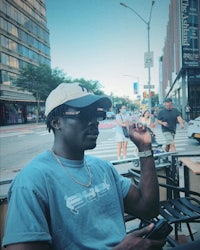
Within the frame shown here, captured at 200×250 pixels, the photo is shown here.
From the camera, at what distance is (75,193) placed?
4.86 feet

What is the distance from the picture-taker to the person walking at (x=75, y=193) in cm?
126

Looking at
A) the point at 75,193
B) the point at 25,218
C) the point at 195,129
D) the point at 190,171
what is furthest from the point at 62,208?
the point at 195,129

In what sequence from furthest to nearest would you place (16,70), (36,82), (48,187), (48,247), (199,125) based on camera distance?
1. (16,70)
2. (36,82)
3. (199,125)
4. (48,187)
5. (48,247)

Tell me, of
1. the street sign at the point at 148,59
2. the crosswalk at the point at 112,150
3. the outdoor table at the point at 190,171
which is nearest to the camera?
the outdoor table at the point at 190,171

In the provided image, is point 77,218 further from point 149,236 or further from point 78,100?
point 78,100

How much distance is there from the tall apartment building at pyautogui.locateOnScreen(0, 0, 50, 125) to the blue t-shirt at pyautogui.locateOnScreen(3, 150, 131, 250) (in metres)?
41.0

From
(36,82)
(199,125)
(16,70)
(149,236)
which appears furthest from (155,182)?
(16,70)

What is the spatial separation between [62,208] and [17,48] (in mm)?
53514

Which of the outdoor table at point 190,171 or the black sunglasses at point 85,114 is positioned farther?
the outdoor table at point 190,171

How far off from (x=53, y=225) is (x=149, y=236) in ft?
Answer: 1.66

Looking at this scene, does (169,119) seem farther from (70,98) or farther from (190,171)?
(70,98)

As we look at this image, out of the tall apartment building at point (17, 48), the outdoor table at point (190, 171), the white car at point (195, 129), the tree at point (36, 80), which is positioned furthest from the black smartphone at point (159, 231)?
the tree at point (36, 80)

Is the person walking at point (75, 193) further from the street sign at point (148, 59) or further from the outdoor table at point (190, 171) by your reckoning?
the street sign at point (148, 59)

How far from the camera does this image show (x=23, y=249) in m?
1.18
